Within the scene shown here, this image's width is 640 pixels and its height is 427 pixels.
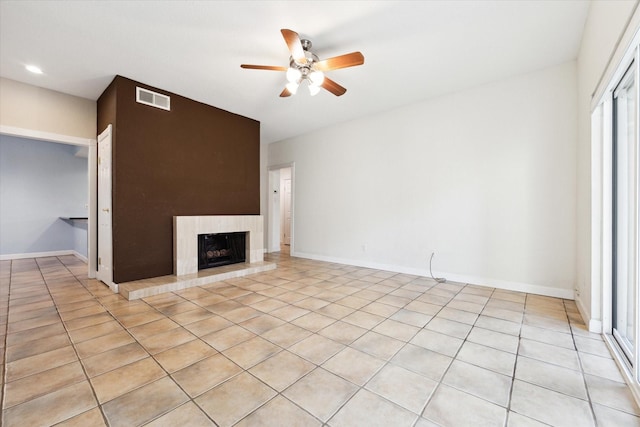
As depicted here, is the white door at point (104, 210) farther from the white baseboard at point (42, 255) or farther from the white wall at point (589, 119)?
the white wall at point (589, 119)

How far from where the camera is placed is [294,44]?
2350 millimetres

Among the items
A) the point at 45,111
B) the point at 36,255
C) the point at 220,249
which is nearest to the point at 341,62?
the point at 220,249

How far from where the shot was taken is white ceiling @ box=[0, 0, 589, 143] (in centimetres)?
232

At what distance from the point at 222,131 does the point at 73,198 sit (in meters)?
4.96

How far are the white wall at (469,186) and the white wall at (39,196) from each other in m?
5.78

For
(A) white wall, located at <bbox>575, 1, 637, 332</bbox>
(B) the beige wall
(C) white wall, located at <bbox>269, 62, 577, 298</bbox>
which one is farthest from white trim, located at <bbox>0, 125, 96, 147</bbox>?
(A) white wall, located at <bbox>575, 1, 637, 332</bbox>

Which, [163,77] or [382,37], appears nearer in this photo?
[382,37]

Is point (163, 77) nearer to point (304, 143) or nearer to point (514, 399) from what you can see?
point (304, 143)

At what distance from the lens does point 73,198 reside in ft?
21.2

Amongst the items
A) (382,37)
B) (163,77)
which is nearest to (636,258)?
(382,37)

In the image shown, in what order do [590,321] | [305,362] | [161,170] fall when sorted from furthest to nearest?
[161,170] < [590,321] < [305,362]

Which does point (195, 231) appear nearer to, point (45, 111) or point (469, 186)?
point (45, 111)

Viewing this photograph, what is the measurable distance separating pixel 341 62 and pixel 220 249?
3.59m

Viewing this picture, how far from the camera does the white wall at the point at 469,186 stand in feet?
10.5
